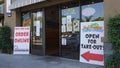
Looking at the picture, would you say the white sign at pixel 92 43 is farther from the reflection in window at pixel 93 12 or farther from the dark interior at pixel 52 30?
the dark interior at pixel 52 30

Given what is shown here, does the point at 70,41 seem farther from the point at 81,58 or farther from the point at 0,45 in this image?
the point at 0,45

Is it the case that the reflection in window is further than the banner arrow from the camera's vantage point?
Yes

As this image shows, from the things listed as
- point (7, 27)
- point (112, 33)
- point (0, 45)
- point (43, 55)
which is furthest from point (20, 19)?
point (112, 33)

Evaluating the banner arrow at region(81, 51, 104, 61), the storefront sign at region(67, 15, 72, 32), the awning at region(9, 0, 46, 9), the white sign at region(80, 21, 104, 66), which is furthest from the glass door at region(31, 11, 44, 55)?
the banner arrow at region(81, 51, 104, 61)

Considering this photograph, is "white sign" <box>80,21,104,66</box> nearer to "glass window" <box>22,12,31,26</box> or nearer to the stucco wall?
the stucco wall

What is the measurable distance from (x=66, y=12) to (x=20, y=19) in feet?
14.2

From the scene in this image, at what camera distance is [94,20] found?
10.1 metres

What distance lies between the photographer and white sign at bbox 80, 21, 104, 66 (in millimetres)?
9328

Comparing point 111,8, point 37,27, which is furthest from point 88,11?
point 37,27

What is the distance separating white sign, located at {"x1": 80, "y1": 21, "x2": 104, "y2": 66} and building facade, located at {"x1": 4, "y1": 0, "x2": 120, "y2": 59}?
482mm

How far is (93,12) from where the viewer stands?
33.4 ft

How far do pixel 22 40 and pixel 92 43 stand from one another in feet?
16.4

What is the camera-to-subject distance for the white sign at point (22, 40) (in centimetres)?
1327

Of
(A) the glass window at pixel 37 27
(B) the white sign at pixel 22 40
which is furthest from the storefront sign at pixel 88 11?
(B) the white sign at pixel 22 40
